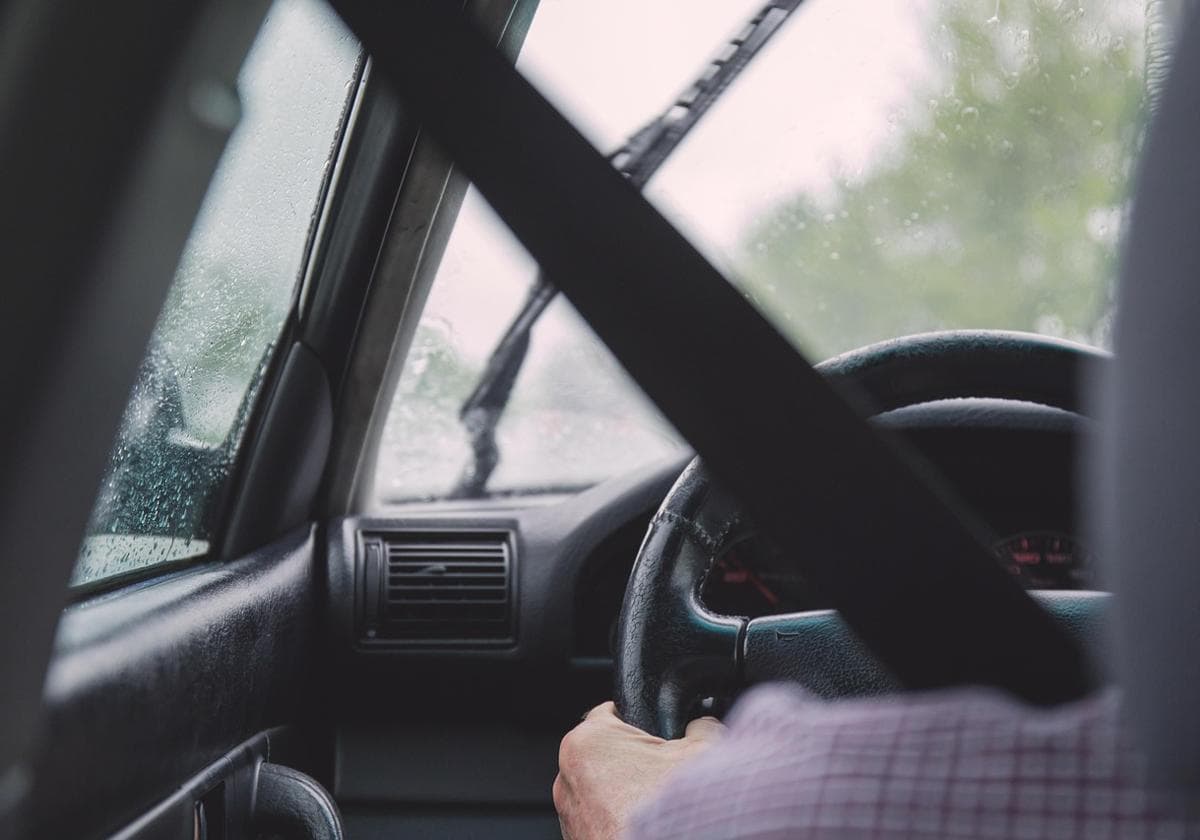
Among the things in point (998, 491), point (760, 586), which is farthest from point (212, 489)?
point (998, 491)

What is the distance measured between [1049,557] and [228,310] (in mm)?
1682

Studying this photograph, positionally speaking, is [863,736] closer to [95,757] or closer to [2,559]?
[2,559]

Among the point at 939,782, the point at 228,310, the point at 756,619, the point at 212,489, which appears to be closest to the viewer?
the point at 939,782

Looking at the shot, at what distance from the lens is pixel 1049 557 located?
2.67 meters

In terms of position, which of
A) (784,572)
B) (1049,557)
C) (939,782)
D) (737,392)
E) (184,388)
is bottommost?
(1049,557)

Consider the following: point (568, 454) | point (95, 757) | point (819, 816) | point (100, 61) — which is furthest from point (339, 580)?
point (819, 816)

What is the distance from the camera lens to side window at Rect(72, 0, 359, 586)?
5.57 ft

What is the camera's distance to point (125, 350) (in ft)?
2.99

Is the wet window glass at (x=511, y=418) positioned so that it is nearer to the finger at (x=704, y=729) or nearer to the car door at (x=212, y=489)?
the car door at (x=212, y=489)

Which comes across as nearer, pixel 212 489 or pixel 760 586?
pixel 212 489

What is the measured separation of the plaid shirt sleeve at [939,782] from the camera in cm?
60

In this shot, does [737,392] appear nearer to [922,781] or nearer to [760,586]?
[922,781]

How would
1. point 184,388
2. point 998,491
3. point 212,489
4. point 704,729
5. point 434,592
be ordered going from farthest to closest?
point 434,592, point 998,491, point 212,489, point 184,388, point 704,729

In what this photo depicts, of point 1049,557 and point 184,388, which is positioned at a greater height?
point 184,388
